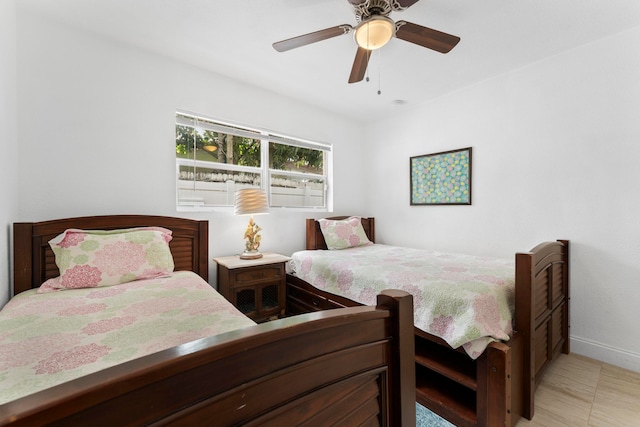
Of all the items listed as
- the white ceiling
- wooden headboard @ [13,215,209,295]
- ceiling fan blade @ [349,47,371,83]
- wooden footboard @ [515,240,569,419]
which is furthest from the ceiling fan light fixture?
wooden headboard @ [13,215,209,295]

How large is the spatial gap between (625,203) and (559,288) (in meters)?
0.79

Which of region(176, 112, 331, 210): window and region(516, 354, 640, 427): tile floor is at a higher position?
region(176, 112, 331, 210): window

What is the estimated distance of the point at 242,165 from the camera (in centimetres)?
294

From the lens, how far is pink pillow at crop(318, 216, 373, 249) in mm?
3109

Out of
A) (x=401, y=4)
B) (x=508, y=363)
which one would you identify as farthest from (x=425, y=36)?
(x=508, y=363)

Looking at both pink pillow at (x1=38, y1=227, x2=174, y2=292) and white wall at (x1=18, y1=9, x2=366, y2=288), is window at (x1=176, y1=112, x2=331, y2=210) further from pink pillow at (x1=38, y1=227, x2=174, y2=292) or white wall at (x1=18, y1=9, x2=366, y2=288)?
pink pillow at (x1=38, y1=227, x2=174, y2=292)

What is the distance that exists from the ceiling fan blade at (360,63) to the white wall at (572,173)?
155cm

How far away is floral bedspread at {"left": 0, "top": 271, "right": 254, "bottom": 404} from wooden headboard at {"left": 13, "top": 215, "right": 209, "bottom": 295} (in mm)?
266

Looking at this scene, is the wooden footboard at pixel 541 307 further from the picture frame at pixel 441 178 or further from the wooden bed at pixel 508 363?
the picture frame at pixel 441 178

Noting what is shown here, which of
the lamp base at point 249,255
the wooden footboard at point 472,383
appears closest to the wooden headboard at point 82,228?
the lamp base at point 249,255

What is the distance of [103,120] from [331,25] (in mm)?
1876

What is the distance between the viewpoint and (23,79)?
183cm

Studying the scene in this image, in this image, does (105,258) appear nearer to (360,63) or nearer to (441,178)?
(360,63)

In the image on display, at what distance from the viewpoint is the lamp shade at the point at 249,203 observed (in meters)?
2.58
